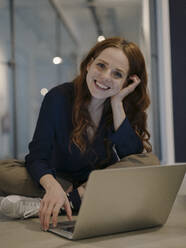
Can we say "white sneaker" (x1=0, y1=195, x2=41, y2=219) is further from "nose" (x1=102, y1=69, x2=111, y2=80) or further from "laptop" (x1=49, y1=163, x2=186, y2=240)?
"nose" (x1=102, y1=69, x2=111, y2=80)

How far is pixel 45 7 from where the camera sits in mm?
5398

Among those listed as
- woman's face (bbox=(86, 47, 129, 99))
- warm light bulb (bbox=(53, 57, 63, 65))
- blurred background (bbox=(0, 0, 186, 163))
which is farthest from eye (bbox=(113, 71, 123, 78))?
warm light bulb (bbox=(53, 57, 63, 65))

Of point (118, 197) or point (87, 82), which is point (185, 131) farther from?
point (118, 197)

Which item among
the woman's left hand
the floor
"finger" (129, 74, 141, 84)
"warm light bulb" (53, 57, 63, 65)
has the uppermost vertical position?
"warm light bulb" (53, 57, 63, 65)

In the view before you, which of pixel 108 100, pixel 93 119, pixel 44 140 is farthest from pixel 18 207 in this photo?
pixel 108 100

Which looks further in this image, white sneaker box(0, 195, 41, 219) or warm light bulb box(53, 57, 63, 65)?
warm light bulb box(53, 57, 63, 65)

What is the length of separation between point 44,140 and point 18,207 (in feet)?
1.03

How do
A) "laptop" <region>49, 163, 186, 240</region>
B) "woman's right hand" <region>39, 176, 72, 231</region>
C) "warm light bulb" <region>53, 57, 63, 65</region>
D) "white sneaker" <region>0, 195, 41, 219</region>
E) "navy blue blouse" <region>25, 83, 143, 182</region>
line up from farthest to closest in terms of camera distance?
"warm light bulb" <region>53, 57, 63, 65</region>
"navy blue blouse" <region>25, 83, 143, 182</region>
"white sneaker" <region>0, 195, 41, 219</region>
"woman's right hand" <region>39, 176, 72, 231</region>
"laptop" <region>49, 163, 186, 240</region>

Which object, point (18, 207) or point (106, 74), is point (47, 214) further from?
point (106, 74)

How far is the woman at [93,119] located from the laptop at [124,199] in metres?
0.50

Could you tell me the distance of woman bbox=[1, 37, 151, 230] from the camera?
2170 mm

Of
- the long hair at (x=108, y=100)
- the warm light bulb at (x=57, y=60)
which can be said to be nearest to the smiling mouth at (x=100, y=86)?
the long hair at (x=108, y=100)

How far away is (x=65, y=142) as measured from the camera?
88.8 inches

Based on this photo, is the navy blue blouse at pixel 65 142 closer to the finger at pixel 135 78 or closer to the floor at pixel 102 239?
the finger at pixel 135 78
